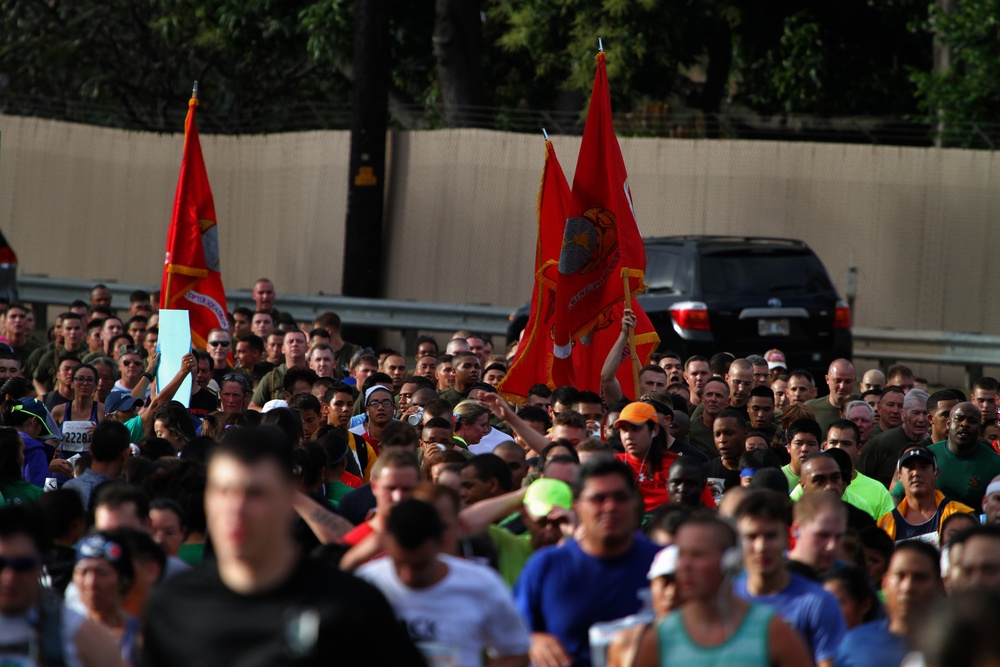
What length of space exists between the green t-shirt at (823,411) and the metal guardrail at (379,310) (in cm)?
727

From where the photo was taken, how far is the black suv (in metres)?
16.9

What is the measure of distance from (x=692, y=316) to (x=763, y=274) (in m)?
1.09

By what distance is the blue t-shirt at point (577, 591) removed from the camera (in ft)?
19.1

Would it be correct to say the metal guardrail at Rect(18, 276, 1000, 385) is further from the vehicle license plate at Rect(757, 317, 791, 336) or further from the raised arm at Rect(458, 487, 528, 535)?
the raised arm at Rect(458, 487, 528, 535)

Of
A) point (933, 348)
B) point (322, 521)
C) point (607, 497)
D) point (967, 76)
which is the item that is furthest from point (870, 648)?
point (967, 76)

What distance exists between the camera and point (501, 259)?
22500 millimetres

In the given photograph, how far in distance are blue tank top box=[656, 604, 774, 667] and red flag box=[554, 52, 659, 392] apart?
8216mm

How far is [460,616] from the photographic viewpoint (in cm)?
515

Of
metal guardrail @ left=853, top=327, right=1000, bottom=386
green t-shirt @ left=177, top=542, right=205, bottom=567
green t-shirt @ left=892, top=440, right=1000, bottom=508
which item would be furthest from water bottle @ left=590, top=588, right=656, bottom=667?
metal guardrail @ left=853, top=327, right=1000, bottom=386

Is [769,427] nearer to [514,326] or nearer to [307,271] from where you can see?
[514,326]

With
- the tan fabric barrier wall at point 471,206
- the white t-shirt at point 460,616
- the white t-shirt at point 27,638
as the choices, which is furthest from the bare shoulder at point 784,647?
the tan fabric barrier wall at point 471,206

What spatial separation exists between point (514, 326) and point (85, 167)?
1002 cm

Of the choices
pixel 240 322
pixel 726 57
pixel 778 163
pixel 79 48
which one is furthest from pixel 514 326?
pixel 79 48

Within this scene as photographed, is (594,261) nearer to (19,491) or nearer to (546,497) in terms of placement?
(19,491)
